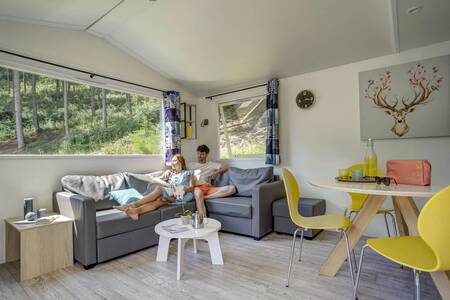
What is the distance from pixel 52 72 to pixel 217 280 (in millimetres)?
2861

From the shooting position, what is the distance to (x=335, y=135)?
322 centimetres

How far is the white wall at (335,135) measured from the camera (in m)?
2.64

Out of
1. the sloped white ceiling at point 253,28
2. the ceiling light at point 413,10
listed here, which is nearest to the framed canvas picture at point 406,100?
the sloped white ceiling at point 253,28

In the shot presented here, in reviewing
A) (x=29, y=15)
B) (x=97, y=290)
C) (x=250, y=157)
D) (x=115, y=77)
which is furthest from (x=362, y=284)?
(x=29, y=15)

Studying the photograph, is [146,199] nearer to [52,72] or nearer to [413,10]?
[52,72]

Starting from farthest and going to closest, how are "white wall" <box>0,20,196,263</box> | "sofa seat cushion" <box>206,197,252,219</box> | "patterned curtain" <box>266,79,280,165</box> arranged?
"patterned curtain" <box>266,79,280,165</box>, "sofa seat cushion" <box>206,197,252,219</box>, "white wall" <box>0,20,196,263</box>

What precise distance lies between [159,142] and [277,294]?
3.00 meters

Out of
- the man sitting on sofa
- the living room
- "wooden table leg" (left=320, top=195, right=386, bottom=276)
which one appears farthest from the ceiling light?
the man sitting on sofa

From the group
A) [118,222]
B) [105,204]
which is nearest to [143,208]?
[118,222]

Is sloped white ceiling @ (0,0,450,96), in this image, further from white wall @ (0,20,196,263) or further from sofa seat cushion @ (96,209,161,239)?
sofa seat cushion @ (96,209,161,239)

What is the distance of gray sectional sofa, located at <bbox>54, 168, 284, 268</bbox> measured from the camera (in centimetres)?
228

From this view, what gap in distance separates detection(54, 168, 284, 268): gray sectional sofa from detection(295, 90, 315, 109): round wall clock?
40.1 inches

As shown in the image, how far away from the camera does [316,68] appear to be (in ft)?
10.8

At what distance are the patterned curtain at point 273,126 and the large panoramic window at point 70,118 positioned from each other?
5.94 ft
